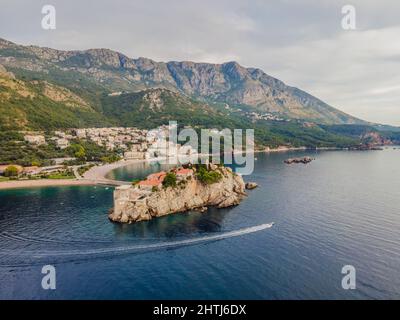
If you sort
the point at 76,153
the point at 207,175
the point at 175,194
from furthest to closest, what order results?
the point at 76,153, the point at 207,175, the point at 175,194

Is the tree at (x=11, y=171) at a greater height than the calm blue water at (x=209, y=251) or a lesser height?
greater

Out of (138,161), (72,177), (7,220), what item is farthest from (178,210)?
(138,161)

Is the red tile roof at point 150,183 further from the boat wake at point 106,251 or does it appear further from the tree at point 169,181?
the boat wake at point 106,251

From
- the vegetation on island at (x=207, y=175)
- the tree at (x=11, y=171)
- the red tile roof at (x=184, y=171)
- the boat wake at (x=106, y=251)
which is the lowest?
the boat wake at (x=106, y=251)

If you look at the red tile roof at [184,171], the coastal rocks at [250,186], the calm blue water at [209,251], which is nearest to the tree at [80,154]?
the calm blue water at [209,251]

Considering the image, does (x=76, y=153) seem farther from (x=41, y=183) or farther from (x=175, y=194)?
(x=175, y=194)

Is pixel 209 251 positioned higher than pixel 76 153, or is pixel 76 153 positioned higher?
pixel 76 153

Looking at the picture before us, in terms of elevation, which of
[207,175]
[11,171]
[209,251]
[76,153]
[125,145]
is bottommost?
[209,251]

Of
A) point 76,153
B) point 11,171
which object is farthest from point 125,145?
point 11,171
